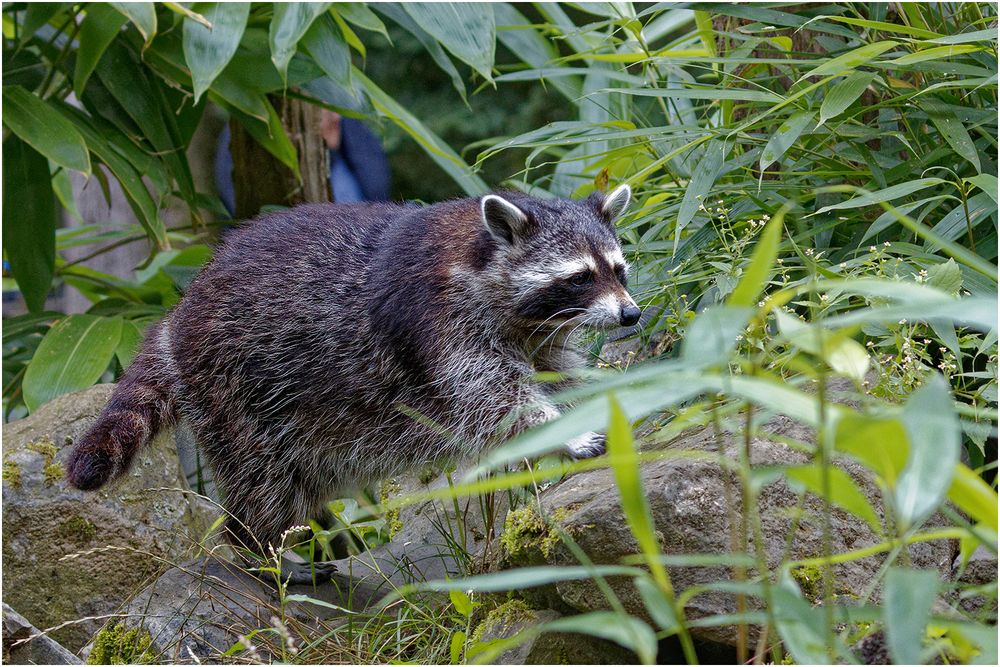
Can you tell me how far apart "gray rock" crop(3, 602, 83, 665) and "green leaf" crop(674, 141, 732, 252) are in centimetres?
226

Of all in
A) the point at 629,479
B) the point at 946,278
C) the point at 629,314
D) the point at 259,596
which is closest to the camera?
the point at 629,479

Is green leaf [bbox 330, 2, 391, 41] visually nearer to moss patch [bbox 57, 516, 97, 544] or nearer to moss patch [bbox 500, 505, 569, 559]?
moss patch [bbox 57, 516, 97, 544]

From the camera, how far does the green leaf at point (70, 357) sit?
181 inches

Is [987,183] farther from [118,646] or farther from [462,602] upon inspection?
[118,646]

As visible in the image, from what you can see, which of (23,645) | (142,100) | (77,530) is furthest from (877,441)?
(142,100)

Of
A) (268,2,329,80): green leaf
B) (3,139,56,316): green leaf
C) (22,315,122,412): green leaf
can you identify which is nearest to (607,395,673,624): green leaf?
(268,2,329,80): green leaf

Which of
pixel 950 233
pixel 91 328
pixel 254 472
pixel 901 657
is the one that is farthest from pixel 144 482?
pixel 901 657

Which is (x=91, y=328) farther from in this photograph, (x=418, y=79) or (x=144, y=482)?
(x=418, y=79)

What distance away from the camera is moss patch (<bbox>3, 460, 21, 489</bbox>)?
12.5ft

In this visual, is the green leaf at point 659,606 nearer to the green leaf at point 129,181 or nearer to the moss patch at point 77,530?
the moss patch at point 77,530

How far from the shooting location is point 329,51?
4.98 m

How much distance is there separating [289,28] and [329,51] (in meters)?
0.42

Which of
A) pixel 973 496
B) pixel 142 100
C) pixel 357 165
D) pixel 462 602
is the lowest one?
pixel 357 165

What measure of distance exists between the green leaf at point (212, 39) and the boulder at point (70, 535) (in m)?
1.63
